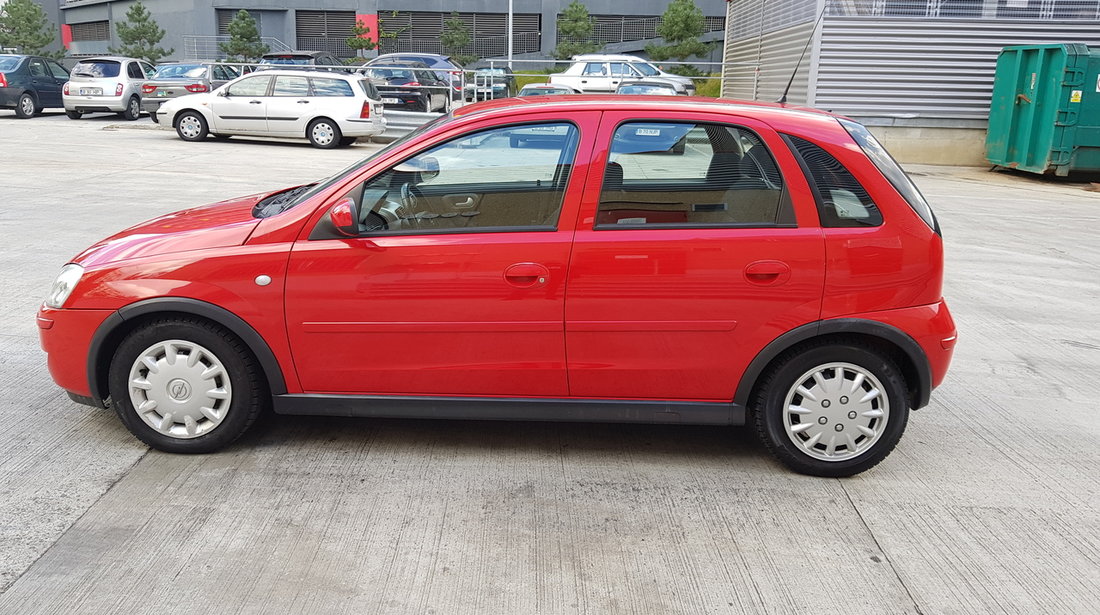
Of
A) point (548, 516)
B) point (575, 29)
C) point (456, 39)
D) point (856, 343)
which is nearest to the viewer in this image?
point (548, 516)

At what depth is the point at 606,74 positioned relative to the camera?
27.2 metres

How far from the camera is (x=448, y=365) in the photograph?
13.4ft

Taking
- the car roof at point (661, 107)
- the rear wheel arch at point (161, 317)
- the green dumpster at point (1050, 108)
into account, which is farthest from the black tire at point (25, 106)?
the car roof at point (661, 107)

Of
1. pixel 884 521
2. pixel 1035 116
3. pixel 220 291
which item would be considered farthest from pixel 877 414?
pixel 1035 116

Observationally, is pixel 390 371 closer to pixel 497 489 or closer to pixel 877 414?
pixel 497 489

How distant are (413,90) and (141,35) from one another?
109 ft

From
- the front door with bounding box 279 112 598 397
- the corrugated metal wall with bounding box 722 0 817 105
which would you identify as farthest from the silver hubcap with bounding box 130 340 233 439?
the corrugated metal wall with bounding box 722 0 817 105

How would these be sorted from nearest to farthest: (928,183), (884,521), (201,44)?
1. (884,521)
2. (928,183)
3. (201,44)

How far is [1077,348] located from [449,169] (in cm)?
450

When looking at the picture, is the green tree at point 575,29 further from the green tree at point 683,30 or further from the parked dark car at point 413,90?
the parked dark car at point 413,90

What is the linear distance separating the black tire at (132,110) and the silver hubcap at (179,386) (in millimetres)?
22189

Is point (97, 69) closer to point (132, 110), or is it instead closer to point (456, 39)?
point (132, 110)

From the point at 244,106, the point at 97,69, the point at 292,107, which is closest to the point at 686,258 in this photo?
the point at 292,107

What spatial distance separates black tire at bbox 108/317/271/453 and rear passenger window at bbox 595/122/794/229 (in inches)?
66.0
